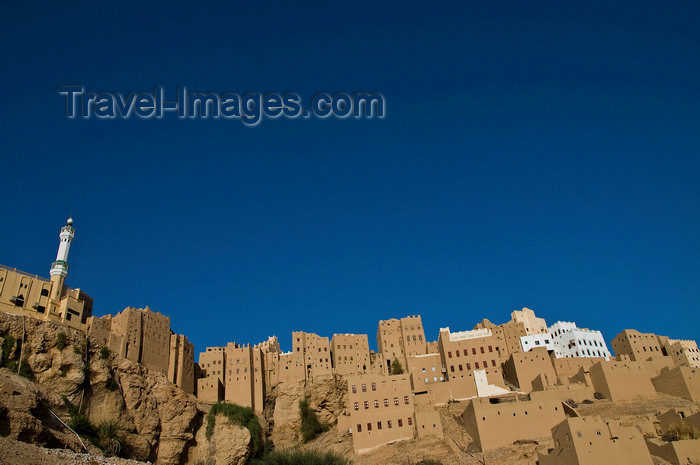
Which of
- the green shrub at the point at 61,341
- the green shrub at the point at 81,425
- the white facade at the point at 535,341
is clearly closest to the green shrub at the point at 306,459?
the green shrub at the point at 81,425

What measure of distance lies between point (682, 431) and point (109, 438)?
48503mm

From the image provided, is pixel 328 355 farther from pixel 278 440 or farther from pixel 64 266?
pixel 64 266

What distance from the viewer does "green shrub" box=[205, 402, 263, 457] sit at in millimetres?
64625

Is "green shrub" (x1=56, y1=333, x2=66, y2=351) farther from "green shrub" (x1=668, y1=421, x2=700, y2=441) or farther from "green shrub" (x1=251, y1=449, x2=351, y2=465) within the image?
"green shrub" (x1=668, y1=421, x2=700, y2=441)

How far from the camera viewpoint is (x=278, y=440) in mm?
67938

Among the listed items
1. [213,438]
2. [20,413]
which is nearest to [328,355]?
[213,438]

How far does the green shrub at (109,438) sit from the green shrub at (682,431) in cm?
4693

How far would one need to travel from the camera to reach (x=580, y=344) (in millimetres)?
75438

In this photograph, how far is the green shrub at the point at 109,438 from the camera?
171 ft

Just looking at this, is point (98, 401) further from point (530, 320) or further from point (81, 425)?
point (530, 320)

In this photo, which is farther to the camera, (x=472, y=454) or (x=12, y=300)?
(x=12, y=300)

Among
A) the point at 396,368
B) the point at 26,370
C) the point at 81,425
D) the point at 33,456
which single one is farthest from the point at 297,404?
the point at 33,456

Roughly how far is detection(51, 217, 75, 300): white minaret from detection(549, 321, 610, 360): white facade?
5930cm

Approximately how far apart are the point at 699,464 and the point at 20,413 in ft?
159
